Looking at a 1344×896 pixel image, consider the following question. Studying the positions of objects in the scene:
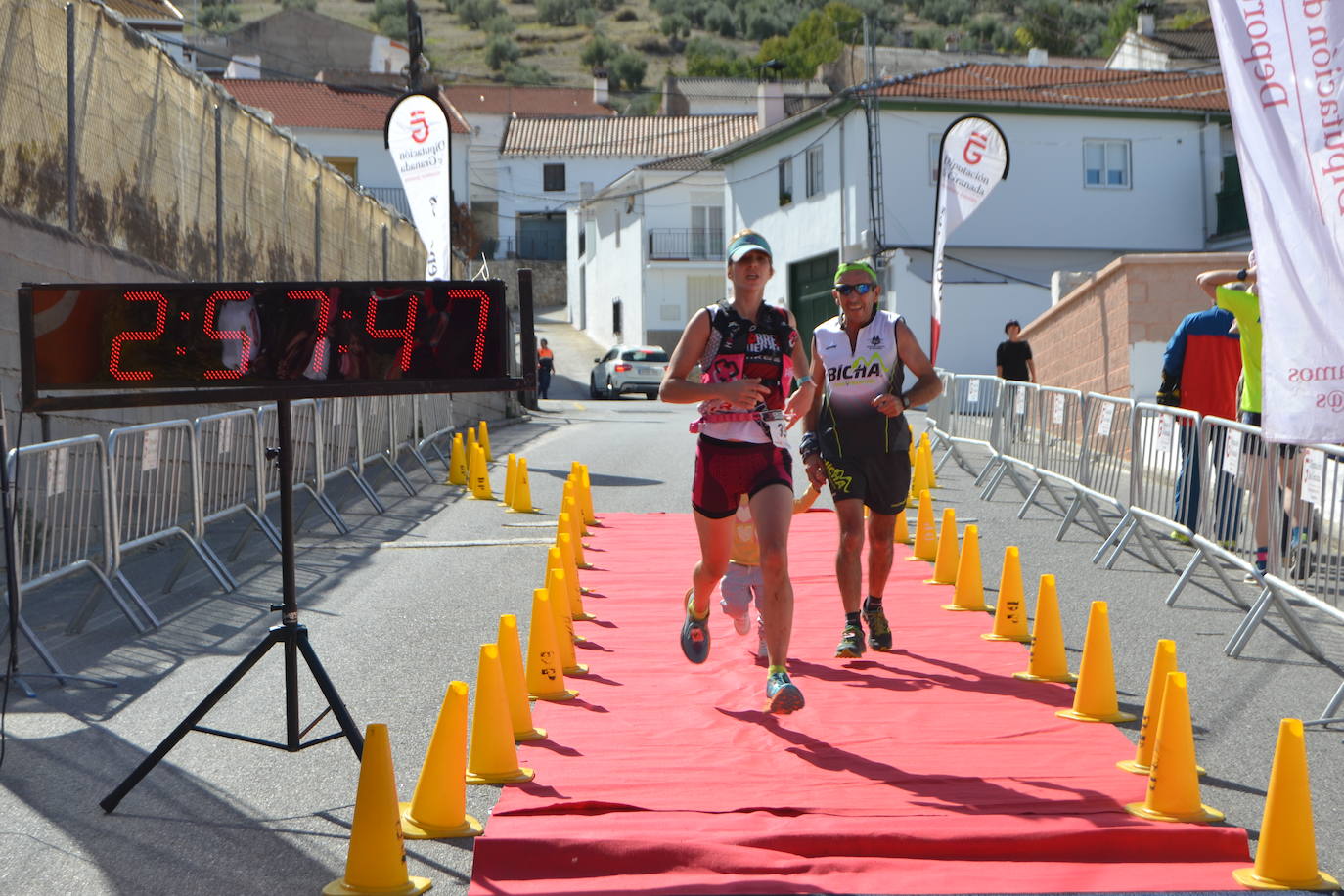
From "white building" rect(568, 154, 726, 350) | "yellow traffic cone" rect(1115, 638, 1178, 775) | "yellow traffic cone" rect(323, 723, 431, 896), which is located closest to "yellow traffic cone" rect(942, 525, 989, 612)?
"yellow traffic cone" rect(1115, 638, 1178, 775)

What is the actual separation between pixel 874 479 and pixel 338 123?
5941 centimetres

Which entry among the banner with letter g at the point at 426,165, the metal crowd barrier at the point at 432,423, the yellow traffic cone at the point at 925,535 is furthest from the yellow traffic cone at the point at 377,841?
the metal crowd barrier at the point at 432,423

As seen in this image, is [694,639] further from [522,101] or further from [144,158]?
[522,101]

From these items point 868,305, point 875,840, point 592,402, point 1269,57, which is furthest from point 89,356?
point 592,402

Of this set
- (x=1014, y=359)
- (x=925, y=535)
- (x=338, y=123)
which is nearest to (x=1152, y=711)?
(x=925, y=535)

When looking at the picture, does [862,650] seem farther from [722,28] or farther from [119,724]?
[722,28]

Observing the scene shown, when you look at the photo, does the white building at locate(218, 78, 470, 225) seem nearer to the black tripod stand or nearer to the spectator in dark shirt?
the spectator in dark shirt

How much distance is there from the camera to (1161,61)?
62.1 meters

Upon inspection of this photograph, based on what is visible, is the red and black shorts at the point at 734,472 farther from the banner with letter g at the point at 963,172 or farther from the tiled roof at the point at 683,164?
the tiled roof at the point at 683,164

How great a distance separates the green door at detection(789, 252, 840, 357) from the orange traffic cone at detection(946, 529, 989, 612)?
31039 mm

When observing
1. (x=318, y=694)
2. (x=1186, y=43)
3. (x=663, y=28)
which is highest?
(x=663, y=28)

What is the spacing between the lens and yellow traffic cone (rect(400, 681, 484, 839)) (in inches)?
205

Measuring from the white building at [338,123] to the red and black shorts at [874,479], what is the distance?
2197 inches

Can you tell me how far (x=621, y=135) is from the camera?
241ft
